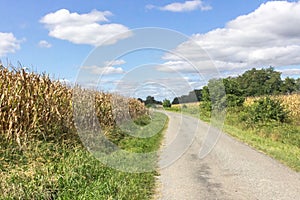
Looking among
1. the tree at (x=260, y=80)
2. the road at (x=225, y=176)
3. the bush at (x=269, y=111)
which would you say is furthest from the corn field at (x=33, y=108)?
the tree at (x=260, y=80)

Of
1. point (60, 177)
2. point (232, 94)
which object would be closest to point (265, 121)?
point (232, 94)

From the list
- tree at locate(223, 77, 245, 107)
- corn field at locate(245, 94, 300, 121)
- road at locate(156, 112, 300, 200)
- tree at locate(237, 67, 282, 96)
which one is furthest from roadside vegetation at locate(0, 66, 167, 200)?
tree at locate(237, 67, 282, 96)

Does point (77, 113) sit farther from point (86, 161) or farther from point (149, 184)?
point (149, 184)

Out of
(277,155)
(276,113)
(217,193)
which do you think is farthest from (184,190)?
(276,113)

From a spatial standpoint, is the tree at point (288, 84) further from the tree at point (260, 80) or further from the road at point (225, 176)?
the road at point (225, 176)

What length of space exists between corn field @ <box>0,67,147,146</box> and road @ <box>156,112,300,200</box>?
10.8 feet

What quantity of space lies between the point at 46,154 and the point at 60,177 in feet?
6.22

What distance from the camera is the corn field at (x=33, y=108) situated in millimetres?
8430

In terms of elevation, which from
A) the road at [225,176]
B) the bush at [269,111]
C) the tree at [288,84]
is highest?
the tree at [288,84]

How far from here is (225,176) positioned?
865 centimetres

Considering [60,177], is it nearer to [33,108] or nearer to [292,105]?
[33,108]

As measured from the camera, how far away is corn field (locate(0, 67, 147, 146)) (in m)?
8.43

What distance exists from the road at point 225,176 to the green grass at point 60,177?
0.67 meters

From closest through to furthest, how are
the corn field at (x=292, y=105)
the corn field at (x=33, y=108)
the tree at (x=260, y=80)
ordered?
the corn field at (x=33, y=108) < the corn field at (x=292, y=105) < the tree at (x=260, y=80)
